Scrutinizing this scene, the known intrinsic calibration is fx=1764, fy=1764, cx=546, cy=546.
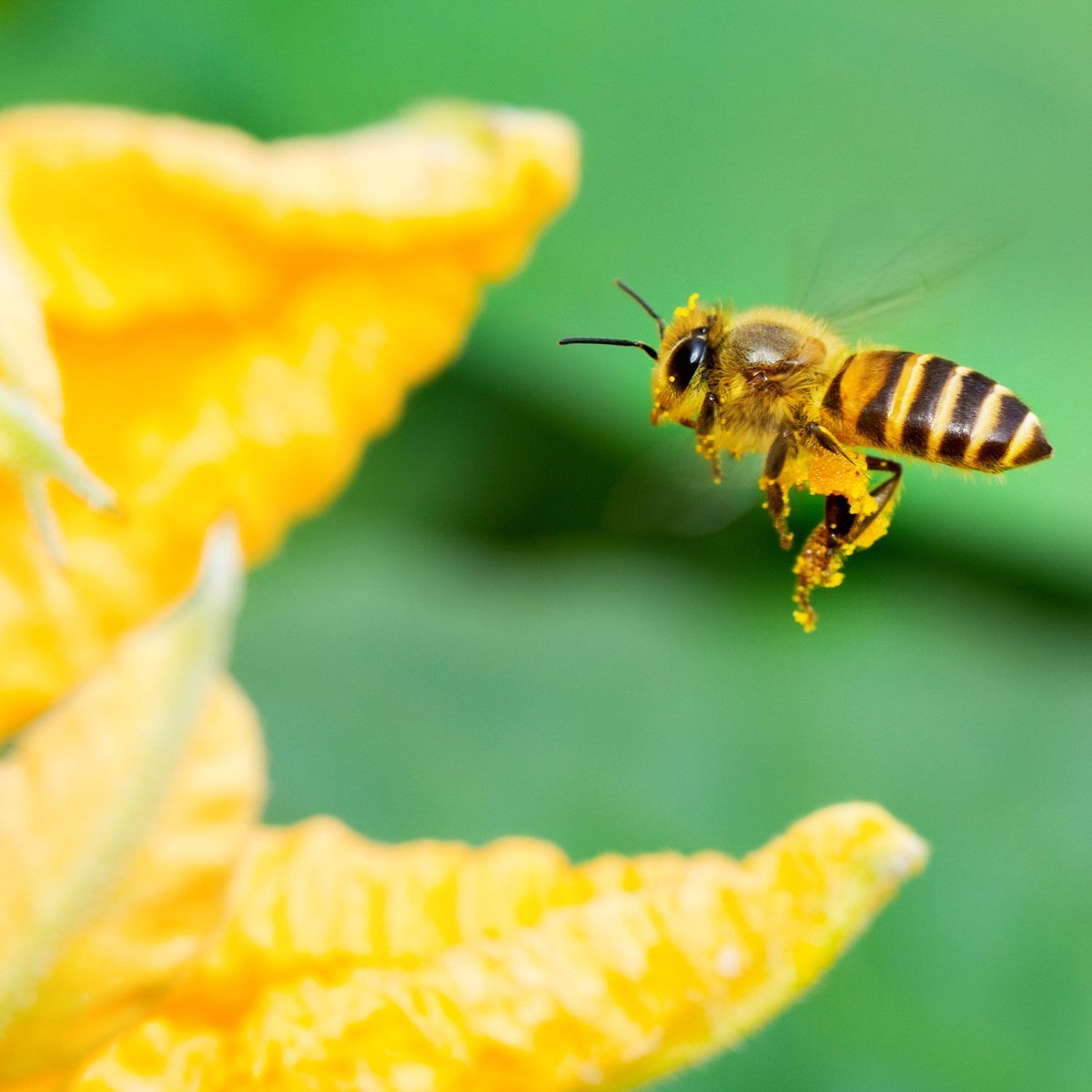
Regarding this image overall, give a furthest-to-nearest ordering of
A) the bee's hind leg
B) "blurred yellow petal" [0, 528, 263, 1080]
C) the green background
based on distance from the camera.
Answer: the green background < the bee's hind leg < "blurred yellow petal" [0, 528, 263, 1080]

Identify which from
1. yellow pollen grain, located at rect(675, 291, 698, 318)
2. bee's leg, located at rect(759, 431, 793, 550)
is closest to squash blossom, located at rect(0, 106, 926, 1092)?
yellow pollen grain, located at rect(675, 291, 698, 318)

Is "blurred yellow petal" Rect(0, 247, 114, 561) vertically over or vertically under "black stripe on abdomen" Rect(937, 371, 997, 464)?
under

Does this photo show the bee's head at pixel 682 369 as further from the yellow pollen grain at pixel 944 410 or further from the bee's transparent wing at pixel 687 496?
the yellow pollen grain at pixel 944 410

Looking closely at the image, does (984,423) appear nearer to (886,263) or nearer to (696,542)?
(886,263)

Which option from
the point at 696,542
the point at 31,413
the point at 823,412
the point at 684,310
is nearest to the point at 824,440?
the point at 823,412

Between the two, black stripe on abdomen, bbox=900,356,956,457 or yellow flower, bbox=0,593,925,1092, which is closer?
yellow flower, bbox=0,593,925,1092

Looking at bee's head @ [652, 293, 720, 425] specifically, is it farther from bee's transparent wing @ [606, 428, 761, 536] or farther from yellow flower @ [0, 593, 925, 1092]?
yellow flower @ [0, 593, 925, 1092]

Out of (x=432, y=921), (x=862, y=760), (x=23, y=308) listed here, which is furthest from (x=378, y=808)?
(x=23, y=308)
